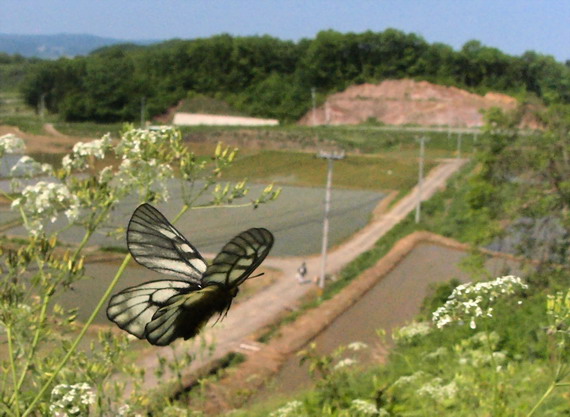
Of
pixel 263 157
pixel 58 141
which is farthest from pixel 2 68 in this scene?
pixel 263 157

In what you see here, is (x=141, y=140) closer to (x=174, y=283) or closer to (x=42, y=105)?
(x=174, y=283)

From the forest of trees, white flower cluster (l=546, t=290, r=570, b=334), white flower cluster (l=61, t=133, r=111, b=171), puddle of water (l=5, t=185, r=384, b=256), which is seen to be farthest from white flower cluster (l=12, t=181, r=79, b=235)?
the forest of trees

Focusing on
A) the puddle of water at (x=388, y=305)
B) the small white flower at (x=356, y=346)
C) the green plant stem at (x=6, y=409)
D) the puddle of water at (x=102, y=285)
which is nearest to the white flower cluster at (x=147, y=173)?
the green plant stem at (x=6, y=409)

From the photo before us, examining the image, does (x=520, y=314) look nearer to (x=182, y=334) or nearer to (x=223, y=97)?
(x=182, y=334)

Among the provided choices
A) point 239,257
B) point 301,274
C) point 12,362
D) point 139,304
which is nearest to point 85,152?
point 12,362

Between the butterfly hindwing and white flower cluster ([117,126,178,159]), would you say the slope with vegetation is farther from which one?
white flower cluster ([117,126,178,159])

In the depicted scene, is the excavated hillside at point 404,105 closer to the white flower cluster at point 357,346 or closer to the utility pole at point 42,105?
the utility pole at point 42,105
